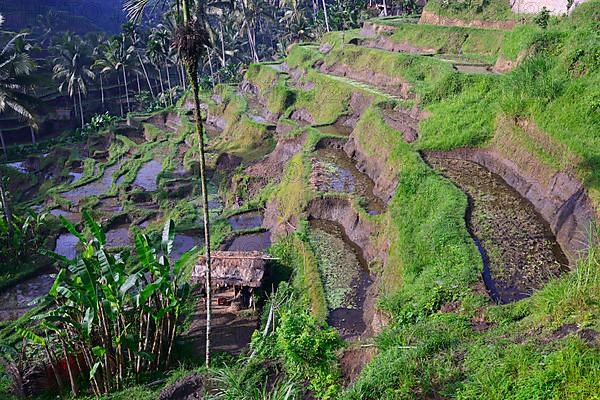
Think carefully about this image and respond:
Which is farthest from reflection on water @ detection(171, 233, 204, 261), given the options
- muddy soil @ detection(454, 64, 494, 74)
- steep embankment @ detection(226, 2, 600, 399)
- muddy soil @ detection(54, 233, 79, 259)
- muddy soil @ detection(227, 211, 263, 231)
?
muddy soil @ detection(454, 64, 494, 74)

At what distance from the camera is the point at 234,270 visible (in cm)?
1631

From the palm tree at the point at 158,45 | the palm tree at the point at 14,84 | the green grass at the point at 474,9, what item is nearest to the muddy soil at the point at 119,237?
the palm tree at the point at 14,84

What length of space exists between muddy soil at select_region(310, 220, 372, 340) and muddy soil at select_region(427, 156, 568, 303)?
3.89 metres

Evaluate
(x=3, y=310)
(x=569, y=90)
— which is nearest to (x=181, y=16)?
(x=569, y=90)

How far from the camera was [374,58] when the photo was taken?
1372 inches

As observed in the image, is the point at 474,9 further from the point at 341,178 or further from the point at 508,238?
the point at 508,238

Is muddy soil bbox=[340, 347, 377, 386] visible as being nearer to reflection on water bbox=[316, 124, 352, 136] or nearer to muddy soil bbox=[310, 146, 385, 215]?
muddy soil bbox=[310, 146, 385, 215]

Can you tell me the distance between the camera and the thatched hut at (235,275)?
1612 centimetres

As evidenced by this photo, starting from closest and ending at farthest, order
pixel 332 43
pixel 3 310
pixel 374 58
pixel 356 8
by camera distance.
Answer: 1. pixel 3 310
2. pixel 374 58
3. pixel 332 43
4. pixel 356 8

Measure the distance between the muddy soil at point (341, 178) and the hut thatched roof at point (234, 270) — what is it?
17.7 feet

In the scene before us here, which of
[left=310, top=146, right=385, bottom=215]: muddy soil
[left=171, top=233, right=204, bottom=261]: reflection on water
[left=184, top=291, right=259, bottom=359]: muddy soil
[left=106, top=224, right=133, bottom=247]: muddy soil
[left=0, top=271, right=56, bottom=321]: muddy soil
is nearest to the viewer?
[left=184, top=291, right=259, bottom=359]: muddy soil

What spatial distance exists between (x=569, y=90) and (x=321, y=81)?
21.0m

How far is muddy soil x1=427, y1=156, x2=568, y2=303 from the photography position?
466 inches

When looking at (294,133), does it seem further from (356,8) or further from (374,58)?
(356,8)
